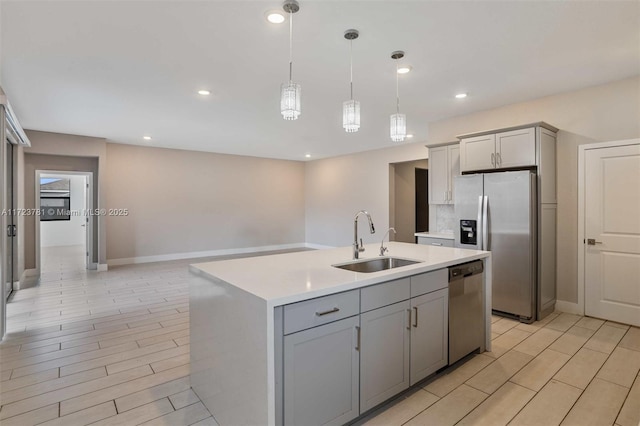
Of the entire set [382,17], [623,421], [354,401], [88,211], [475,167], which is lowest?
[623,421]

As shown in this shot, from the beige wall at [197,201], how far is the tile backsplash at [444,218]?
5.26 meters

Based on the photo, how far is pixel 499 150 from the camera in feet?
13.3

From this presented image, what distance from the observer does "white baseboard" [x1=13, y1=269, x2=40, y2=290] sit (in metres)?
5.30

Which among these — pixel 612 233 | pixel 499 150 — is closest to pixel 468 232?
pixel 499 150

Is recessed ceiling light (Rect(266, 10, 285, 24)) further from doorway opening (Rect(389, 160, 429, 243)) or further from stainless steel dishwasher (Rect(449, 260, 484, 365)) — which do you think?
doorway opening (Rect(389, 160, 429, 243))

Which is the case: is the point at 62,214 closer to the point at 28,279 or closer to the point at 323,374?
the point at 28,279

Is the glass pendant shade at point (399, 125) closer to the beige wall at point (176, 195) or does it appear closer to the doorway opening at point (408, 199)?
the doorway opening at point (408, 199)

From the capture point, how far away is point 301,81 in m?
3.60

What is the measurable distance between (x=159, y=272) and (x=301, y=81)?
15.8 feet

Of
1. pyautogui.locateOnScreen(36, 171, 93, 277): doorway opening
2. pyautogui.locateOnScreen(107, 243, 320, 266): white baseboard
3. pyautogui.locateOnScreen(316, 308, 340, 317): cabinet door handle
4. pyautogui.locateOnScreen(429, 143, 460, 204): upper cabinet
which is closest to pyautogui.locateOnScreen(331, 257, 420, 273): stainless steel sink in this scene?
pyautogui.locateOnScreen(316, 308, 340, 317): cabinet door handle

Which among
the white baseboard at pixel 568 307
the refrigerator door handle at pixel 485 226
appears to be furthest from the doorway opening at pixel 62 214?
the white baseboard at pixel 568 307

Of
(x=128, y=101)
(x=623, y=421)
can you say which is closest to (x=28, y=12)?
(x=128, y=101)

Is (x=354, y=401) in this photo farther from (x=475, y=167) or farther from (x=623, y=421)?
(x=475, y=167)

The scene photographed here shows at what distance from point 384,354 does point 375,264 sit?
863 mm
